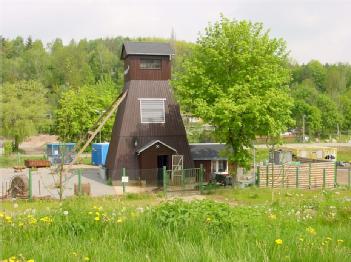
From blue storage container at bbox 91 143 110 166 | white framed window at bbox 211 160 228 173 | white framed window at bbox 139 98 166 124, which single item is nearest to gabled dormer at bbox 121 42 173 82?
white framed window at bbox 139 98 166 124

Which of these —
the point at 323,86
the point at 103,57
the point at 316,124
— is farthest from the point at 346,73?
the point at 103,57

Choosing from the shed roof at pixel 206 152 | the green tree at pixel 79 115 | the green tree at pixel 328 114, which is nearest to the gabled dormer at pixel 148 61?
the shed roof at pixel 206 152

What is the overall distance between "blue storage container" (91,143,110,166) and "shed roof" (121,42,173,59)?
14020 mm

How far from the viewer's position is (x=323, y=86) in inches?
5064

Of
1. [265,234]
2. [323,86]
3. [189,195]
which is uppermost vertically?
[323,86]

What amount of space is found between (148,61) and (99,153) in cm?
1556

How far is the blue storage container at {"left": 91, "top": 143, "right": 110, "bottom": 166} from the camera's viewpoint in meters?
41.7

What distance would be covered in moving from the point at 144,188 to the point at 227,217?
20274 millimetres

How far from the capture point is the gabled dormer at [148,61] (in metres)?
29.1

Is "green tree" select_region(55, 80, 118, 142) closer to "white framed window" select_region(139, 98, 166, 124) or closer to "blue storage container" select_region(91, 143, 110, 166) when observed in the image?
"blue storage container" select_region(91, 143, 110, 166)

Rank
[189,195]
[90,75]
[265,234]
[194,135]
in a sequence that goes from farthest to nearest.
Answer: [90,75]
[194,135]
[189,195]
[265,234]

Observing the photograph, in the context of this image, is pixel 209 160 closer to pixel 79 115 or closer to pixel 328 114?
pixel 79 115

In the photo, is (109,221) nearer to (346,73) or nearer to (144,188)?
(144,188)

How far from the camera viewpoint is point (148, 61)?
96.9 feet
